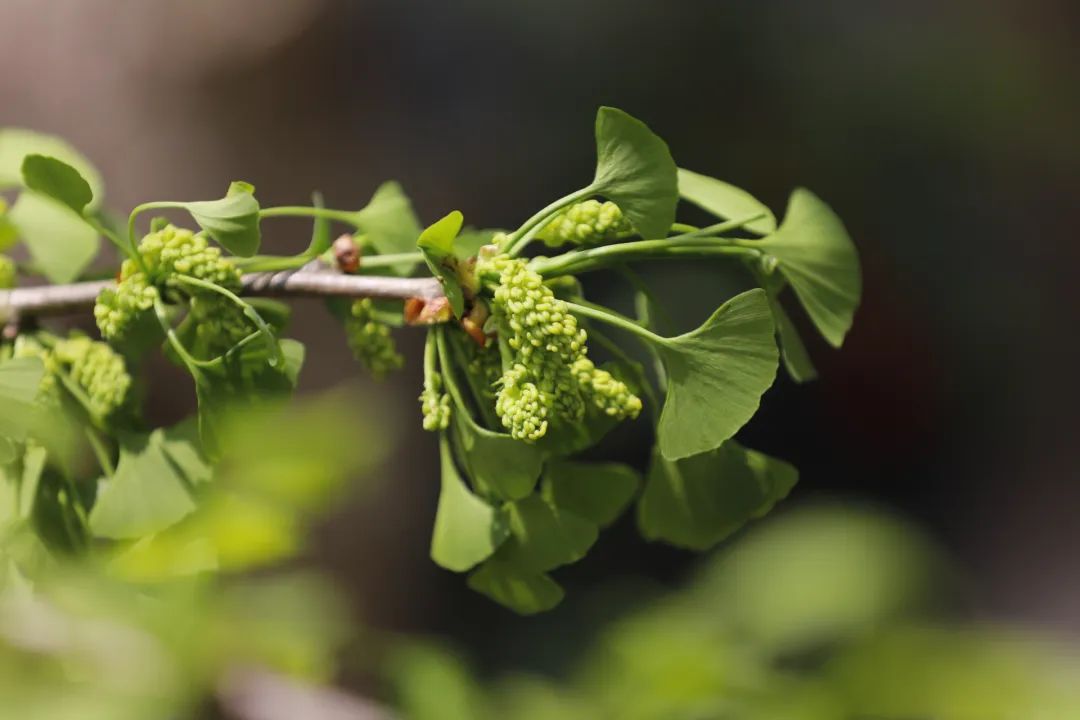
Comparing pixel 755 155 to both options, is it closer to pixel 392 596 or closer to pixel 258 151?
pixel 258 151

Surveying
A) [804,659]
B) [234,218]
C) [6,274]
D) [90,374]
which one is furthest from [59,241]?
[804,659]

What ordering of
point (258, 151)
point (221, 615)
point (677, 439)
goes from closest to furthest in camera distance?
point (677, 439) < point (221, 615) < point (258, 151)

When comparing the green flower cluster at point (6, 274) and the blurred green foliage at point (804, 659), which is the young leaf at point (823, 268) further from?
the green flower cluster at point (6, 274)

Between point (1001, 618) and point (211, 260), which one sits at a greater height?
point (211, 260)

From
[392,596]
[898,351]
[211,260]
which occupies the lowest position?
[392,596]

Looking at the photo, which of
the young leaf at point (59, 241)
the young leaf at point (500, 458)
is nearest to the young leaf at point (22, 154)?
the young leaf at point (59, 241)

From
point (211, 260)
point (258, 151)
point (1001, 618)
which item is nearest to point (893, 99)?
point (1001, 618)

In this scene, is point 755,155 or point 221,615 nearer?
point 221,615
